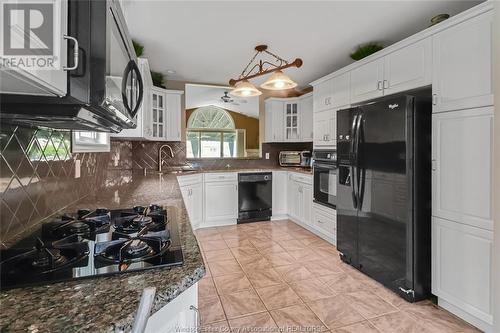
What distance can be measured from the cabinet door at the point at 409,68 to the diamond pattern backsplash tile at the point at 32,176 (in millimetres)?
2573

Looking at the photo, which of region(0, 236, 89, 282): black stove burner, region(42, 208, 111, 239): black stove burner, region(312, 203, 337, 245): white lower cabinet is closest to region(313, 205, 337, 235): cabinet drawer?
region(312, 203, 337, 245): white lower cabinet

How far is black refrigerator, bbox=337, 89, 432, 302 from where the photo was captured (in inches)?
80.5

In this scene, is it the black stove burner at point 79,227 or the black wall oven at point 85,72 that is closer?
the black wall oven at point 85,72

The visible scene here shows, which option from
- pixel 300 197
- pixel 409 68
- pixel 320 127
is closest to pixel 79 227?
pixel 409 68

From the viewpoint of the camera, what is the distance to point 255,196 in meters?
4.44

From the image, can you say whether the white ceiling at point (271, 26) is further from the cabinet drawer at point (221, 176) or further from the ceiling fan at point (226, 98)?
the cabinet drawer at point (221, 176)

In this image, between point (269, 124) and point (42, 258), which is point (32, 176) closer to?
point (42, 258)

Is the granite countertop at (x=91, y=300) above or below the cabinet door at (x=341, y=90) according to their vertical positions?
below

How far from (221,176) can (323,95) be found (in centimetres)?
195

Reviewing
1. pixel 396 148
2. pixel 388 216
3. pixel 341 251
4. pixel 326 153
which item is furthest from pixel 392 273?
pixel 326 153

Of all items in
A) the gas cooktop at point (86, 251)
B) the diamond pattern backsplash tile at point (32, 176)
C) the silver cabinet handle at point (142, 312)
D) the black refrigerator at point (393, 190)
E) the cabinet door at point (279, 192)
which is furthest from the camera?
the cabinet door at point (279, 192)

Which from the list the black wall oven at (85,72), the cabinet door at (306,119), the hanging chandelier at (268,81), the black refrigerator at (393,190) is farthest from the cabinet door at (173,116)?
the black wall oven at (85,72)

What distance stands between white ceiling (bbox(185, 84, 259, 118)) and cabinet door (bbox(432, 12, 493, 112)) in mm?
3220

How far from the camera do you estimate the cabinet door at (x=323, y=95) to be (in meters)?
3.38
